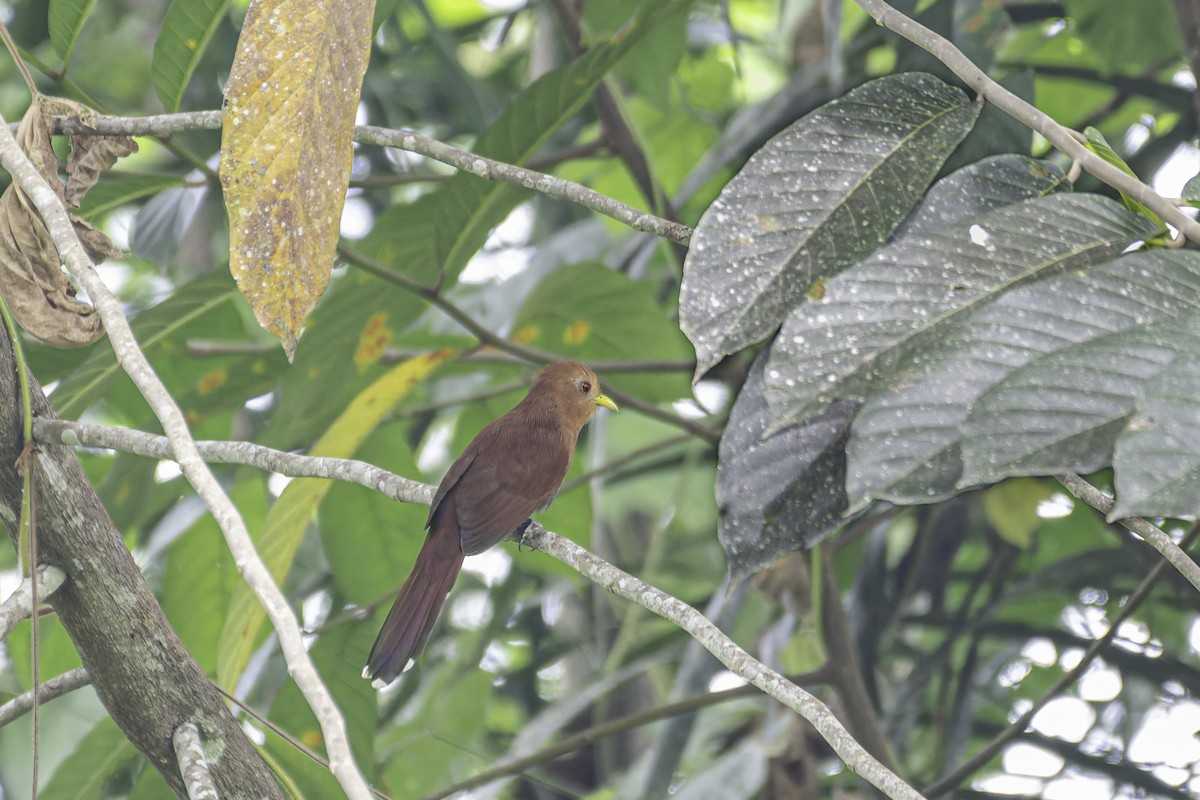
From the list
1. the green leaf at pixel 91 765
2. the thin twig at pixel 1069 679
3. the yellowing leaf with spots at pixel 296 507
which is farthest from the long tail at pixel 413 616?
the thin twig at pixel 1069 679

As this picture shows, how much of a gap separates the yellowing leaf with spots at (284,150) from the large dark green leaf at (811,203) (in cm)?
35

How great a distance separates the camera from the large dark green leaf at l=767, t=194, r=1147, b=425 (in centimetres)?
105

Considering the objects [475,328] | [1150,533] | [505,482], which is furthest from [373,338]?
[1150,533]

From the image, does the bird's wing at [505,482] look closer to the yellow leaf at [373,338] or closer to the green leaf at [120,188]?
the yellow leaf at [373,338]

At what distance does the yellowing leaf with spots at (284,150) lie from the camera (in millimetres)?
1094

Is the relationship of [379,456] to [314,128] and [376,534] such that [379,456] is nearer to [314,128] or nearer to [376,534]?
[376,534]

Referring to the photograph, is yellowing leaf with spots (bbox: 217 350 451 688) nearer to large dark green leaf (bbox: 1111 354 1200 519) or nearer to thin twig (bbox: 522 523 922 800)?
thin twig (bbox: 522 523 922 800)

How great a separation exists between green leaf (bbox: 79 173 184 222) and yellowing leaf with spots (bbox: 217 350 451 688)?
1.49 feet

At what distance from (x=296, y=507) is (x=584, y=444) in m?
1.80

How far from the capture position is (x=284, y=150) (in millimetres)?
1096

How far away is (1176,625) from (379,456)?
2018mm

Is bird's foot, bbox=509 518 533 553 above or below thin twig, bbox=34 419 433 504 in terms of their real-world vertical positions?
above

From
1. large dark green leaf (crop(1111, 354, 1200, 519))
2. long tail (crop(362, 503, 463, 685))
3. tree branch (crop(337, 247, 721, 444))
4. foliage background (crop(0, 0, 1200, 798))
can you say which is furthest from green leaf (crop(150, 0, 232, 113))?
large dark green leaf (crop(1111, 354, 1200, 519))

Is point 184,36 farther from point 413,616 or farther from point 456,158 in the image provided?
point 413,616
